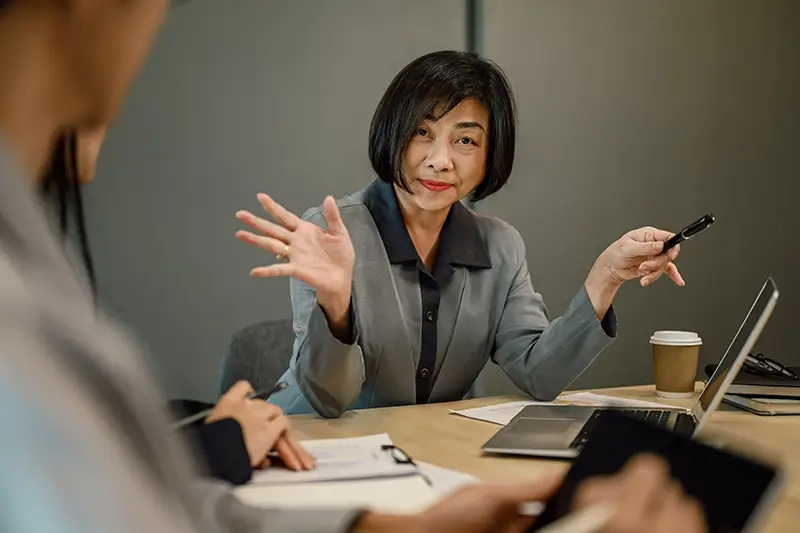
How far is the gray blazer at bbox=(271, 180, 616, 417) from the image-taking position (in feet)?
5.60

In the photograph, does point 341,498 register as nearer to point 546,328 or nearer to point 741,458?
point 741,458

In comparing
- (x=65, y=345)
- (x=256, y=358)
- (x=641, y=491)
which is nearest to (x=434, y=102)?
(x=256, y=358)

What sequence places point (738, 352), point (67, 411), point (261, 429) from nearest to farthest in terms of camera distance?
point (67, 411) → point (261, 429) → point (738, 352)

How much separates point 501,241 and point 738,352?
825 mm

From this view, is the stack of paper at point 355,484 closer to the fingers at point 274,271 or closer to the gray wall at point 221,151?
the fingers at point 274,271

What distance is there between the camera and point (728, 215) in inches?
134

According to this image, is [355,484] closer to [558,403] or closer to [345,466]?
[345,466]

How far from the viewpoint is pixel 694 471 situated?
25.9 inches

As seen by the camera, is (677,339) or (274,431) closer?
(274,431)

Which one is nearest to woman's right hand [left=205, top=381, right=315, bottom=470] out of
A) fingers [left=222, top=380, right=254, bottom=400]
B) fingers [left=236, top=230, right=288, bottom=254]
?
fingers [left=222, top=380, right=254, bottom=400]

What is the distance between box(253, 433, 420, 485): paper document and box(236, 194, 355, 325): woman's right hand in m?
0.31

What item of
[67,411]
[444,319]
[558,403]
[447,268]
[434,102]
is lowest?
[558,403]

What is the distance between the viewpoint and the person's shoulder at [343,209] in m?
1.85

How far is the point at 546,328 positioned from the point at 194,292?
1.31 m
